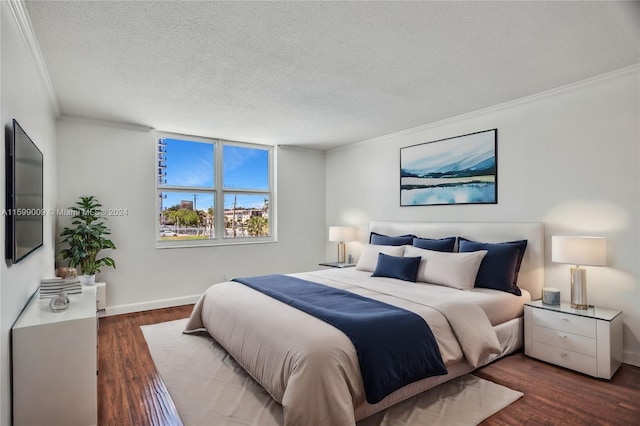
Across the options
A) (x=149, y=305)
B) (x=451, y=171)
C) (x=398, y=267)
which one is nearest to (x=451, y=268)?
(x=398, y=267)

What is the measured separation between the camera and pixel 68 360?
201 cm

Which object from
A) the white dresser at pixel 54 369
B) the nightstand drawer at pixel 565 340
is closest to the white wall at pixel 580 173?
the nightstand drawer at pixel 565 340

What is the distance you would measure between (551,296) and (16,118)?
4.23 meters

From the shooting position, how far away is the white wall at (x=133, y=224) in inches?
168

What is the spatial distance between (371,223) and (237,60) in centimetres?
324

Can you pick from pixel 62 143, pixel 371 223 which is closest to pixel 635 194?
pixel 371 223

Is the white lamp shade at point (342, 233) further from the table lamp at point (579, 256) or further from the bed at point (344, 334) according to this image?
the table lamp at point (579, 256)

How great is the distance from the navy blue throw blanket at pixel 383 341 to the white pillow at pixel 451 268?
3.65 feet

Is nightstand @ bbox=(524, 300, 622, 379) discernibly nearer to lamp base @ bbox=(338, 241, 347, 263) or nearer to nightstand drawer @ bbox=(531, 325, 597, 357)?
nightstand drawer @ bbox=(531, 325, 597, 357)

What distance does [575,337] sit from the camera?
9.29 feet

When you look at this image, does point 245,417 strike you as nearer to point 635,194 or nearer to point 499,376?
point 499,376

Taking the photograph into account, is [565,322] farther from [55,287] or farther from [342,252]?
[55,287]

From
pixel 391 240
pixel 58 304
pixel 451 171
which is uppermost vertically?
pixel 451 171

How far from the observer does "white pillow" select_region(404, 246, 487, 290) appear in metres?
3.41
